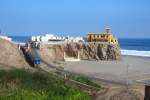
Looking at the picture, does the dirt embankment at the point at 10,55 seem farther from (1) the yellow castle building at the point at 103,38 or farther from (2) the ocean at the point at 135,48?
(2) the ocean at the point at 135,48

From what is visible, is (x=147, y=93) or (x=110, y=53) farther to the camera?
(x=110, y=53)

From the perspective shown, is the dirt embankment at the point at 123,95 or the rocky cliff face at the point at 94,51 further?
the rocky cliff face at the point at 94,51

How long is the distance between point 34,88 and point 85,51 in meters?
41.8

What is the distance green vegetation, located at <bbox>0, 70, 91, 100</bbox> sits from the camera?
46.1 feet

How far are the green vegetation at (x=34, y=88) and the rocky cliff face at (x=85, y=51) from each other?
34986 mm

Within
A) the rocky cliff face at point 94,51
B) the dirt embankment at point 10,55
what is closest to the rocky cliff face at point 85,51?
the rocky cliff face at point 94,51

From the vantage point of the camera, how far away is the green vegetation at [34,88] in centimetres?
1406

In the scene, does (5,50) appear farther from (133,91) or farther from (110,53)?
(110,53)

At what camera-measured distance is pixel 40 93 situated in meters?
14.8

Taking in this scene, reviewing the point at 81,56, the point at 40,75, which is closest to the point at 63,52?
the point at 81,56

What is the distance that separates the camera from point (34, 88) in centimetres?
1561

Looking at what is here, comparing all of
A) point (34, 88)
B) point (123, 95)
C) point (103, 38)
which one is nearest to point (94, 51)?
point (103, 38)

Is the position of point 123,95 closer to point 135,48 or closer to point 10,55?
point 10,55

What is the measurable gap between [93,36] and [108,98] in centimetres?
5614
